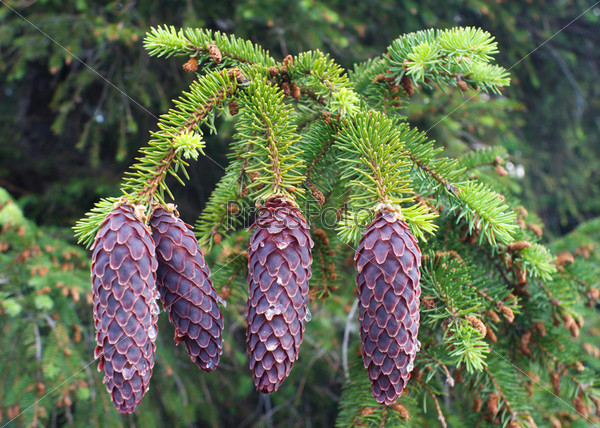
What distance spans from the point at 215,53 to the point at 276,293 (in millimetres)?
625

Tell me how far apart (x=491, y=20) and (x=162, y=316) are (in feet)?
9.18

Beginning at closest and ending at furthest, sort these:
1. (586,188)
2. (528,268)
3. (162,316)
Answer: (528,268) < (162,316) < (586,188)

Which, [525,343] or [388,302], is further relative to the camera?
[525,343]

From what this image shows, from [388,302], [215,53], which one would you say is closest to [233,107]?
[215,53]

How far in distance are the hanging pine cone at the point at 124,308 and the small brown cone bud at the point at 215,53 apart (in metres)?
0.48

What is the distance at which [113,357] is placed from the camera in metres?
0.74

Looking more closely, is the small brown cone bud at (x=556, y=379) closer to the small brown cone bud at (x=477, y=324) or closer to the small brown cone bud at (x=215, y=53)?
the small brown cone bud at (x=477, y=324)

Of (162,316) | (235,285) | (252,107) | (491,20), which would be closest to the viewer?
(252,107)

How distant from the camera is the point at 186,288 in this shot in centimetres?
86

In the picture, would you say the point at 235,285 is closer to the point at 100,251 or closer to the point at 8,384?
the point at 100,251

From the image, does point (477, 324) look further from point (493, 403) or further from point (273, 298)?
point (273, 298)

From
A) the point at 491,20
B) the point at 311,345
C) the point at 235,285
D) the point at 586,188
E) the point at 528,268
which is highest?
the point at 491,20

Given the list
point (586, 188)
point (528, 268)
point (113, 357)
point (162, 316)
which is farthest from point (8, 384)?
point (586, 188)

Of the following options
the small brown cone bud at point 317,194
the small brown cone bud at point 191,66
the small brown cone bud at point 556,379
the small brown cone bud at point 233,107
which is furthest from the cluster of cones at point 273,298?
the small brown cone bud at point 556,379
